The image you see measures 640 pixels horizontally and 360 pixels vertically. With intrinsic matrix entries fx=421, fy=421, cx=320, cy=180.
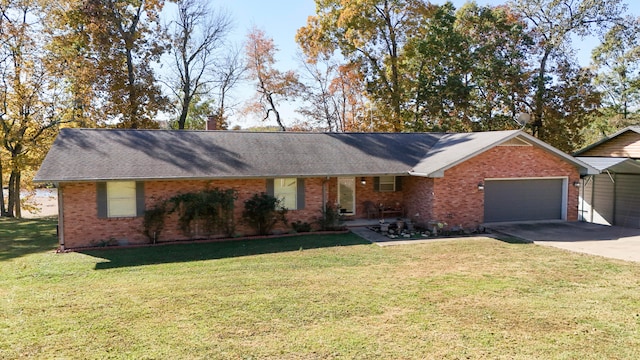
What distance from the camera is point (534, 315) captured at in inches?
288

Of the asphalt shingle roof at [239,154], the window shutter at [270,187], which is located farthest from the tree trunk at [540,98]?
the window shutter at [270,187]

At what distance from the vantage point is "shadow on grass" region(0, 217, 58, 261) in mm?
13222

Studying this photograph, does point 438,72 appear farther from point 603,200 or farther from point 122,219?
point 122,219

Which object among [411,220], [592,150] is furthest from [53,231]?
[592,150]

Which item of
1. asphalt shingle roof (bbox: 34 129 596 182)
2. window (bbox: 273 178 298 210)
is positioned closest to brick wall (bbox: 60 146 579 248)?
window (bbox: 273 178 298 210)

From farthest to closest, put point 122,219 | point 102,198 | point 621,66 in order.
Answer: point 621,66
point 122,219
point 102,198

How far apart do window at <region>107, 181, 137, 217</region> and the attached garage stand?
12994mm

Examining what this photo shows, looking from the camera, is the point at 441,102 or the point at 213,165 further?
the point at 441,102

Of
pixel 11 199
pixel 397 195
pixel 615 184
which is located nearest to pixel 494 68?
pixel 615 184

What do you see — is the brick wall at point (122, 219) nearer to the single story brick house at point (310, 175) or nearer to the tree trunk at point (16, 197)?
the single story brick house at point (310, 175)

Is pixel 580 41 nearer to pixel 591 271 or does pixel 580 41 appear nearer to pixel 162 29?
pixel 591 271

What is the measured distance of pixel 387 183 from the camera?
18.2 m

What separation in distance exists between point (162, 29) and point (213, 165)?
57.4 ft

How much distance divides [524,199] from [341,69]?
59.9 feet
